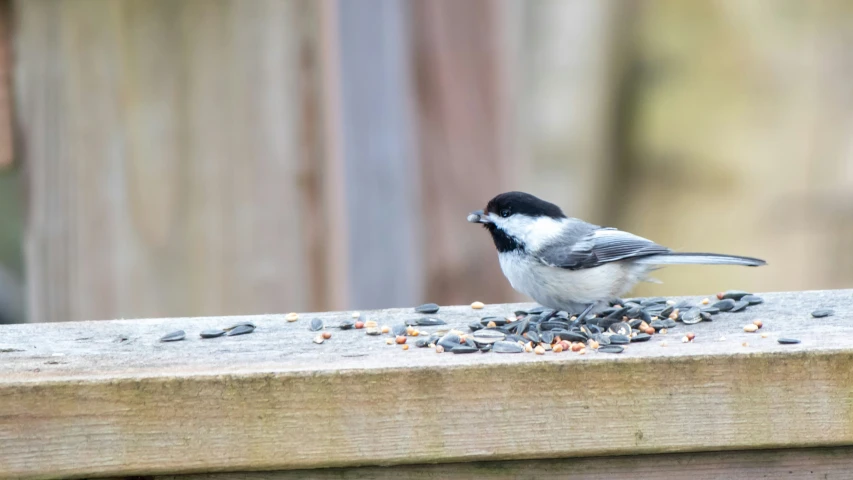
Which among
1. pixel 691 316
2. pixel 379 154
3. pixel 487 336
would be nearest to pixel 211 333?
pixel 487 336

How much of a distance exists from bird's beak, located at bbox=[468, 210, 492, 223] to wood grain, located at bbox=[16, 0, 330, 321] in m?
0.45

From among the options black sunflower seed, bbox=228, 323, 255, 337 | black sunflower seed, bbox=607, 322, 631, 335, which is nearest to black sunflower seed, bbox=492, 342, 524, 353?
black sunflower seed, bbox=607, 322, 631, 335

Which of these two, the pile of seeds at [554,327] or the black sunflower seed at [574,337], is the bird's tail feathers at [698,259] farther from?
the black sunflower seed at [574,337]

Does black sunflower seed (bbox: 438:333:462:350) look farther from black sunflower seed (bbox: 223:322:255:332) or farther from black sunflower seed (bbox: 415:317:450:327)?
black sunflower seed (bbox: 223:322:255:332)

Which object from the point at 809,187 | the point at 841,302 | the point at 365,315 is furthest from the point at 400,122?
the point at 809,187

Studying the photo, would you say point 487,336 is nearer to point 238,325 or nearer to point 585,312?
point 585,312

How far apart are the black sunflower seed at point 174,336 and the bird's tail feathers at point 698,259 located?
1.39 m

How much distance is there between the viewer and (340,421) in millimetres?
1748

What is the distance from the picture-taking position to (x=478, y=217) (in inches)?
116

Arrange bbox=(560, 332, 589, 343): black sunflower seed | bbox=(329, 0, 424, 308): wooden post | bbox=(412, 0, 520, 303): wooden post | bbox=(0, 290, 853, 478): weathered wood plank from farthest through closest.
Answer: bbox=(412, 0, 520, 303): wooden post → bbox=(329, 0, 424, 308): wooden post → bbox=(560, 332, 589, 343): black sunflower seed → bbox=(0, 290, 853, 478): weathered wood plank

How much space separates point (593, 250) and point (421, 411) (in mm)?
1294

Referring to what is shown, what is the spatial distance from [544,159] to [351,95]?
10.8ft

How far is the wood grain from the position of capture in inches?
109

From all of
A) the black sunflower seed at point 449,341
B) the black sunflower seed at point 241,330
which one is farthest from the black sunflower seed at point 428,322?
the black sunflower seed at point 241,330
